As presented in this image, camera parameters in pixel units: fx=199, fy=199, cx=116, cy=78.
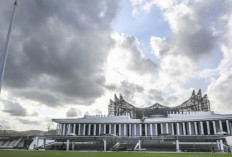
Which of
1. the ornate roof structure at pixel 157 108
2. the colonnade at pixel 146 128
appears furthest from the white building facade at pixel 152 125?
the ornate roof structure at pixel 157 108

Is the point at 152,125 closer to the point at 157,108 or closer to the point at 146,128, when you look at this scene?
the point at 146,128

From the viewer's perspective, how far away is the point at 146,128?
9419cm

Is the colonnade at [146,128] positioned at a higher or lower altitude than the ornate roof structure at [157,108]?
lower

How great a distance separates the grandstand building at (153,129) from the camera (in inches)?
2478

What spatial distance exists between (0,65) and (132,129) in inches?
3217

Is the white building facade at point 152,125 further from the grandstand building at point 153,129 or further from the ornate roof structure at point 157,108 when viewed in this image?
the ornate roof structure at point 157,108

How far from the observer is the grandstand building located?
6294 cm

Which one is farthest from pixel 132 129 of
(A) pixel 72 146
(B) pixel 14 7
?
(B) pixel 14 7

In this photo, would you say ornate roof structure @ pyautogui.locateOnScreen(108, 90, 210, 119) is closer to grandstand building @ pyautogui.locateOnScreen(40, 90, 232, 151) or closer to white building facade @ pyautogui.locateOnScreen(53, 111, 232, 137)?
grandstand building @ pyautogui.locateOnScreen(40, 90, 232, 151)

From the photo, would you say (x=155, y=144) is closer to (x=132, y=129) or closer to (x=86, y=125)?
(x=132, y=129)

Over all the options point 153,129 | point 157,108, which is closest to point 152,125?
point 153,129

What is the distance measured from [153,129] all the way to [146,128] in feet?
10.8

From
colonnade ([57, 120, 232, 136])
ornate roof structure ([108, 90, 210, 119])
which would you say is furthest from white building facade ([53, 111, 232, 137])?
ornate roof structure ([108, 90, 210, 119])

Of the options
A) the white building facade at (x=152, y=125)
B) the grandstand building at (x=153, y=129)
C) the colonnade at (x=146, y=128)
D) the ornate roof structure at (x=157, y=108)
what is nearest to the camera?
the grandstand building at (x=153, y=129)
